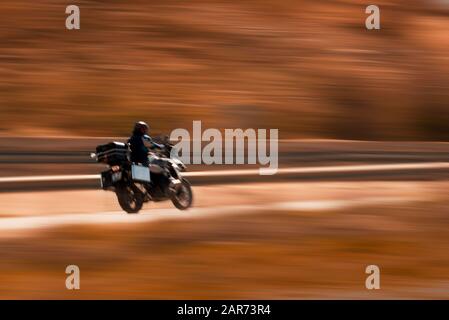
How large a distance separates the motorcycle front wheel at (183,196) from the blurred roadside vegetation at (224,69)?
988 cm

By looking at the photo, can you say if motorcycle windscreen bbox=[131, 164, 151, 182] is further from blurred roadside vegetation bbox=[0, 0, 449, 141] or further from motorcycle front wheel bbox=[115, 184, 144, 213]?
blurred roadside vegetation bbox=[0, 0, 449, 141]

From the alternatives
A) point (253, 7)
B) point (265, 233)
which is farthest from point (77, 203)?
point (253, 7)

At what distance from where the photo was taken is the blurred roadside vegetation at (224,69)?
87.4ft

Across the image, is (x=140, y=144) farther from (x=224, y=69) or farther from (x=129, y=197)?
(x=224, y=69)

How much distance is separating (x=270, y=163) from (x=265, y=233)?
7525 millimetres

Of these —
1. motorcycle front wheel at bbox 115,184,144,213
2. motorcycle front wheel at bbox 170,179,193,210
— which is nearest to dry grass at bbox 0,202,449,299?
motorcycle front wheel at bbox 170,179,193,210

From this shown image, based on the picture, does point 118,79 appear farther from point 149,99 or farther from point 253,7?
point 253,7

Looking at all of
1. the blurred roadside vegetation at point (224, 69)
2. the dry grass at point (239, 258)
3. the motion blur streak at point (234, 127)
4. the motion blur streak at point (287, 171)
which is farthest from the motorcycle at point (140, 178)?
the blurred roadside vegetation at point (224, 69)

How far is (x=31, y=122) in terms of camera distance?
24953 millimetres

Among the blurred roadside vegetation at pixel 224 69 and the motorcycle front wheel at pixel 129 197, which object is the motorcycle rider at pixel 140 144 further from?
the blurred roadside vegetation at pixel 224 69

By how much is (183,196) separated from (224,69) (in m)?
15.4

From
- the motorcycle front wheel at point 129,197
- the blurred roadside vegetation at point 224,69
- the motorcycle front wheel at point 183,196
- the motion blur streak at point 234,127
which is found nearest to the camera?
the motion blur streak at point 234,127

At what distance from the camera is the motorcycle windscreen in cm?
1434

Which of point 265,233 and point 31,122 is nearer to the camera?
point 265,233
